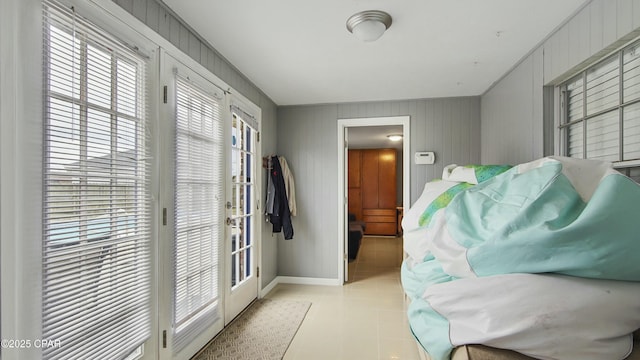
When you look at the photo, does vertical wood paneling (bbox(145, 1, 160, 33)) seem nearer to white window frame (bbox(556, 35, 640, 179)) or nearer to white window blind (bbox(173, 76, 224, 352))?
white window blind (bbox(173, 76, 224, 352))

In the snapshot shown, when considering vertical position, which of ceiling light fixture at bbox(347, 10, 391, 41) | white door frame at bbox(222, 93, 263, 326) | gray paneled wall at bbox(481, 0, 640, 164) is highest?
ceiling light fixture at bbox(347, 10, 391, 41)

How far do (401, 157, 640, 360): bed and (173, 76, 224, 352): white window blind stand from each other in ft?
5.33

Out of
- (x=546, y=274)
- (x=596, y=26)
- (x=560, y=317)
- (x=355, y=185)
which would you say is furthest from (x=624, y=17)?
(x=355, y=185)

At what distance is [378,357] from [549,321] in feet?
5.60

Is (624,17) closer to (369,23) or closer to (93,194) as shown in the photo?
(369,23)

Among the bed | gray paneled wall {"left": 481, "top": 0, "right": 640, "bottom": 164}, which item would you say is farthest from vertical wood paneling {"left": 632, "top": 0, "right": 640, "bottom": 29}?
the bed

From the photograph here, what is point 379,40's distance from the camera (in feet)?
7.07

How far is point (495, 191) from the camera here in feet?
3.87

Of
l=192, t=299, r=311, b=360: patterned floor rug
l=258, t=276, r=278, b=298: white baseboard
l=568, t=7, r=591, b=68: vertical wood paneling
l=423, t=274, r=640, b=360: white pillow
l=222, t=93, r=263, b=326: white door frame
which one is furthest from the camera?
l=258, t=276, r=278, b=298: white baseboard

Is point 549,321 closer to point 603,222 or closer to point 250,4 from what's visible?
point 603,222

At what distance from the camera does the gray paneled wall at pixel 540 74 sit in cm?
151

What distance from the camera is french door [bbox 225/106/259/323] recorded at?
259cm

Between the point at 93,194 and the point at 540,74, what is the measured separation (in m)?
3.11

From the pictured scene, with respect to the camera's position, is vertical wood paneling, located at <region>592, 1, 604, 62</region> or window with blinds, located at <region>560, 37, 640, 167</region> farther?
vertical wood paneling, located at <region>592, 1, 604, 62</region>
